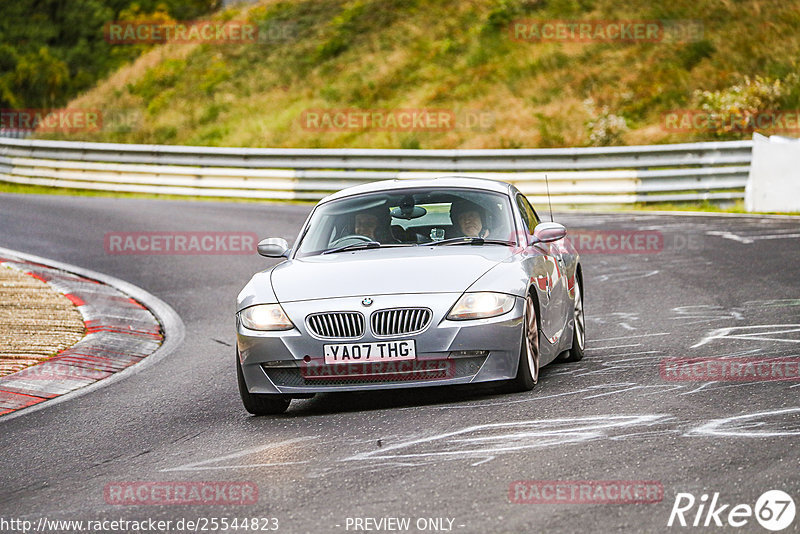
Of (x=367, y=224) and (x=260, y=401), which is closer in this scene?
(x=260, y=401)

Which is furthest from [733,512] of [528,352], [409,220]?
[409,220]

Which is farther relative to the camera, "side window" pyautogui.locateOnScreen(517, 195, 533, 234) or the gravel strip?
the gravel strip

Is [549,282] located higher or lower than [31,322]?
higher

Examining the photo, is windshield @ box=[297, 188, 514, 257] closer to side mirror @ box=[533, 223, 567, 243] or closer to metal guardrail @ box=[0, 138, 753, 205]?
side mirror @ box=[533, 223, 567, 243]

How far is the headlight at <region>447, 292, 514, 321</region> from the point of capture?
7230 millimetres

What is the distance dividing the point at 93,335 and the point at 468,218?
179 inches

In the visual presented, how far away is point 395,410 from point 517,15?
34.7 metres

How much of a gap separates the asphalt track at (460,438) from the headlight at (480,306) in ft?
1.80

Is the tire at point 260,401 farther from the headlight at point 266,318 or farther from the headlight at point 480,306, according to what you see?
the headlight at point 480,306

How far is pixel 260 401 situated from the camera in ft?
24.9

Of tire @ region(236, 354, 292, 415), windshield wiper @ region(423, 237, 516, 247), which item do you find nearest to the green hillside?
windshield wiper @ region(423, 237, 516, 247)

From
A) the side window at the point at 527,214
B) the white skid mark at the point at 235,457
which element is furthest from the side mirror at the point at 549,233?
the white skid mark at the point at 235,457

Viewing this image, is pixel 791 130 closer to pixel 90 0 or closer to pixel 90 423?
pixel 90 423

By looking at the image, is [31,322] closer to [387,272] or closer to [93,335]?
[93,335]
